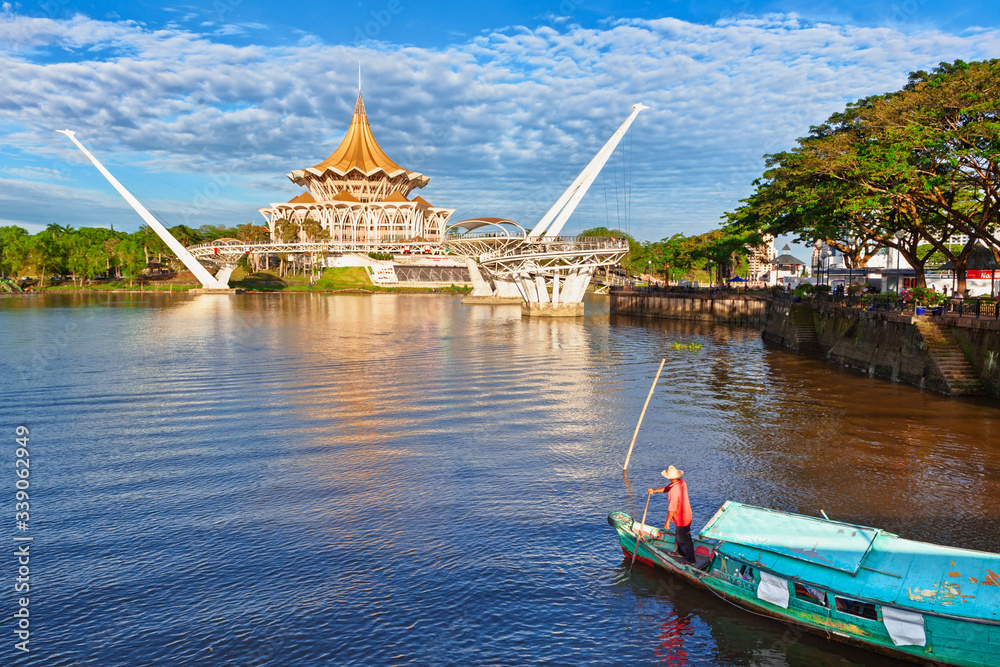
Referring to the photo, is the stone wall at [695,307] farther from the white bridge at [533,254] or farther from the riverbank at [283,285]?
the riverbank at [283,285]

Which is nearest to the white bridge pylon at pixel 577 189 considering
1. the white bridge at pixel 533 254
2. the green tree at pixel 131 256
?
the white bridge at pixel 533 254

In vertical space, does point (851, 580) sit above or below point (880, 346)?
below

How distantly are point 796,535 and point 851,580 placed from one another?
1.56 metres

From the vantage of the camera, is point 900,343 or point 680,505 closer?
point 680,505

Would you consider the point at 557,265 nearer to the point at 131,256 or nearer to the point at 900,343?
the point at 900,343

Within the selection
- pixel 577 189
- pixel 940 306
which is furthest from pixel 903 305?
pixel 577 189

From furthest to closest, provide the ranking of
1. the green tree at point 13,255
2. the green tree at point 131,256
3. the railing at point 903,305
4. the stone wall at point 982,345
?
the green tree at point 131,256 → the green tree at point 13,255 → the railing at point 903,305 → the stone wall at point 982,345

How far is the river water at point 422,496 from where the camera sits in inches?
477

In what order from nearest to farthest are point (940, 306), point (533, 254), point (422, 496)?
1. point (422, 496)
2. point (940, 306)
3. point (533, 254)

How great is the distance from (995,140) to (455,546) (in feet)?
113

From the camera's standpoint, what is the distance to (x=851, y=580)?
453 inches

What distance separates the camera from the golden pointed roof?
185750mm

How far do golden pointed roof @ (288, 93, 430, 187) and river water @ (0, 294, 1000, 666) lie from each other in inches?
5995

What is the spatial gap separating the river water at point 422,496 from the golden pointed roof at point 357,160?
500ft
